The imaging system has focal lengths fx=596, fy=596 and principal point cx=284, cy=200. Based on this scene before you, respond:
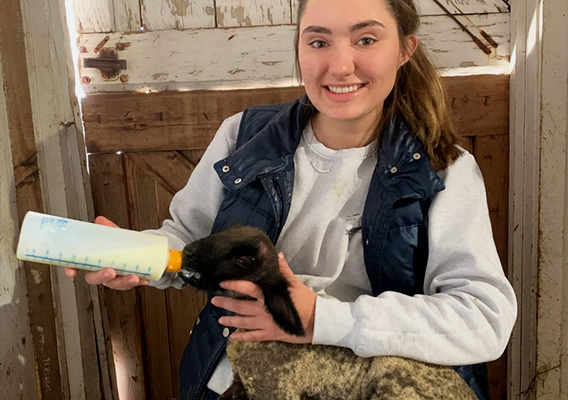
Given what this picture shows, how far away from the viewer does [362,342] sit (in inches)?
46.6

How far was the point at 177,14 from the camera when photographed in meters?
1.91

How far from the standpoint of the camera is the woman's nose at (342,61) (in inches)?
50.8

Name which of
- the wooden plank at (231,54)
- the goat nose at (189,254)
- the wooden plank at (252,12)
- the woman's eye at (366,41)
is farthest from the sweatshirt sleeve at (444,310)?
the wooden plank at (252,12)

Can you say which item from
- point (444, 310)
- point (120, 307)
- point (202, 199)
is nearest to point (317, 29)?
point (202, 199)

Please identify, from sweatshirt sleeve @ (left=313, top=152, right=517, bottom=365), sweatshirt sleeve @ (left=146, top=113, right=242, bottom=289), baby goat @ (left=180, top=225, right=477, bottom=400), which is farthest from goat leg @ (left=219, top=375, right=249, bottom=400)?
sweatshirt sleeve @ (left=146, top=113, right=242, bottom=289)

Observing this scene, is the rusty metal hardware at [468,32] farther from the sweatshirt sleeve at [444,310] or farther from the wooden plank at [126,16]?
the wooden plank at [126,16]

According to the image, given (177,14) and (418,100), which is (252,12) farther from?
(418,100)

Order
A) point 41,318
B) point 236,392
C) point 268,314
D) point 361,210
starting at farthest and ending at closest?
point 41,318 → point 361,210 → point 236,392 → point 268,314

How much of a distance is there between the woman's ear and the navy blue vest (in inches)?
5.6

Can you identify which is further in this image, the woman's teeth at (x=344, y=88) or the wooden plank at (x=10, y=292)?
the wooden plank at (x=10, y=292)

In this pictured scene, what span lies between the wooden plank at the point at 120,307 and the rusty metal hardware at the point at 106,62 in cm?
28

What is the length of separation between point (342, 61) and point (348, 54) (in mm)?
22

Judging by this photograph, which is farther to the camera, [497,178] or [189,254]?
[497,178]

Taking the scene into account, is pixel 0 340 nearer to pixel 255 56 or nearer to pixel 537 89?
pixel 255 56
